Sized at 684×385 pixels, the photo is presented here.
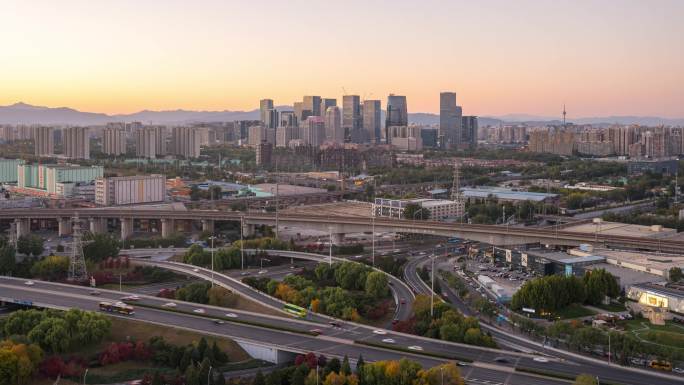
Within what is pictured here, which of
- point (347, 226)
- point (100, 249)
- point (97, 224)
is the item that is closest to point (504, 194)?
point (347, 226)

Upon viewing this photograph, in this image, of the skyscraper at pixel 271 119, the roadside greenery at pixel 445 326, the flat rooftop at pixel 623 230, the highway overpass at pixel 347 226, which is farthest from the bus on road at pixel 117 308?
the skyscraper at pixel 271 119

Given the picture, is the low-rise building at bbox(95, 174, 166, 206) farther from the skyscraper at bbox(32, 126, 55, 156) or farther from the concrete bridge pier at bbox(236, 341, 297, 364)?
the skyscraper at bbox(32, 126, 55, 156)

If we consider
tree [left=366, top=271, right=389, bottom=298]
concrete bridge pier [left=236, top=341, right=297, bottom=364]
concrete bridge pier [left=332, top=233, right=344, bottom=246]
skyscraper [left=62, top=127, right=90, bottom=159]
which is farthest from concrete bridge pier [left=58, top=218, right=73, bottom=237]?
skyscraper [left=62, top=127, right=90, bottom=159]

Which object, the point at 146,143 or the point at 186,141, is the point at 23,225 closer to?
the point at 146,143

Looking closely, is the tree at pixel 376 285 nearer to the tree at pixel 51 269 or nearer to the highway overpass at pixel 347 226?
the highway overpass at pixel 347 226

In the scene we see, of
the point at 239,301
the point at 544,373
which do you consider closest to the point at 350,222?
the point at 239,301

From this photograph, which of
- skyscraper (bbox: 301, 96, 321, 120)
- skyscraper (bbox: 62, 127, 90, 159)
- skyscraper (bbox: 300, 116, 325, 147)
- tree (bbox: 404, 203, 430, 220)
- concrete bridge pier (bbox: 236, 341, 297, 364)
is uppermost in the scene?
skyscraper (bbox: 301, 96, 321, 120)

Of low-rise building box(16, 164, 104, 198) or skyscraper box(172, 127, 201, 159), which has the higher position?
skyscraper box(172, 127, 201, 159)
